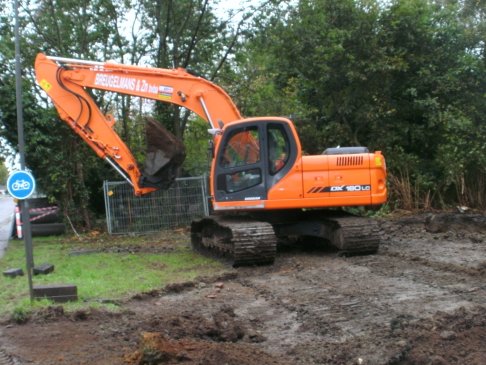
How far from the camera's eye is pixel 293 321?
22.1 feet

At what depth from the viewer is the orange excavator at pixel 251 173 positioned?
10.8 meters

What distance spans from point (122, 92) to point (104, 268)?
3691 mm

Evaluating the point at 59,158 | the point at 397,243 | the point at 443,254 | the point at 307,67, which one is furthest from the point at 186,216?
the point at 443,254

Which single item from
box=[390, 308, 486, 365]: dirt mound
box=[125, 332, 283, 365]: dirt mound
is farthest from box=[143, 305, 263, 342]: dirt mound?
box=[390, 308, 486, 365]: dirt mound

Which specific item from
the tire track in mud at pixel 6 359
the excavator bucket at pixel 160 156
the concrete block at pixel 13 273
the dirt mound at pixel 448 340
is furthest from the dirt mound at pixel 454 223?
the tire track in mud at pixel 6 359

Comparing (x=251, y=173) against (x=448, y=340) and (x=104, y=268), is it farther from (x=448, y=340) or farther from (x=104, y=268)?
(x=448, y=340)

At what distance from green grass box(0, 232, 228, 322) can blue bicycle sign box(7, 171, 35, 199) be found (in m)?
1.45

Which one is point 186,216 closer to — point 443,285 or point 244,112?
point 244,112

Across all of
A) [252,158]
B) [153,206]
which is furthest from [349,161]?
[153,206]

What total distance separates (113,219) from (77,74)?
6.18 metres

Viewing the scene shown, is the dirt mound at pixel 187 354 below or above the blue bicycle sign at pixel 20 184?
below

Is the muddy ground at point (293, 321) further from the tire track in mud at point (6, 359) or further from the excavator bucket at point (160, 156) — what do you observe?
the excavator bucket at point (160, 156)

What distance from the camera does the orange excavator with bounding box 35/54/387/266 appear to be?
10.8 meters

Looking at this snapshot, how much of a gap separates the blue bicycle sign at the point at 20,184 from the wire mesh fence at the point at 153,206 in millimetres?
9301
